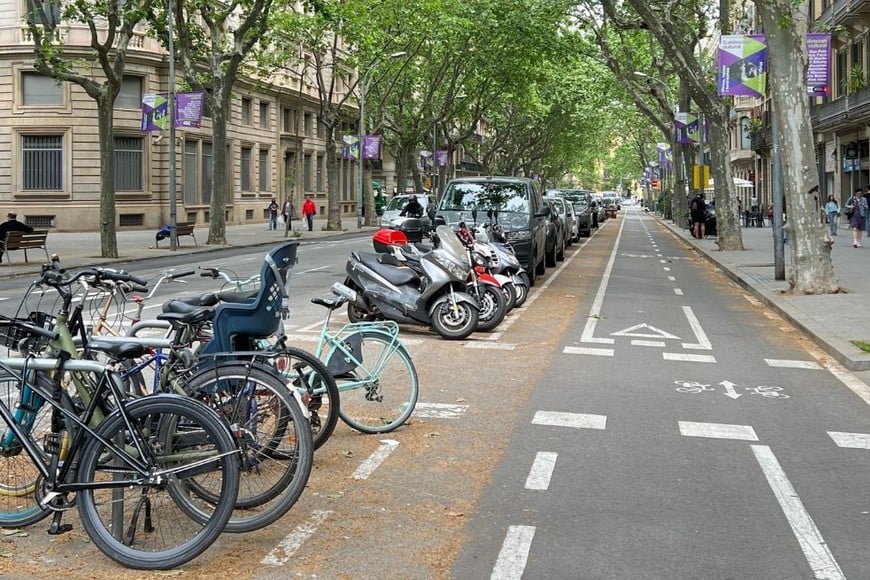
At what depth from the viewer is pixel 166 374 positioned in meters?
5.03

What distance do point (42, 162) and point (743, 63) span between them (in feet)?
102

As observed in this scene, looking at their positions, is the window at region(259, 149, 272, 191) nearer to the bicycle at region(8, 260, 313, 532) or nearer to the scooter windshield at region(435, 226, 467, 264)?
the scooter windshield at region(435, 226, 467, 264)

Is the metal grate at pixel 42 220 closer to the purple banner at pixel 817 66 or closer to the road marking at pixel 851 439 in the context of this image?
the purple banner at pixel 817 66

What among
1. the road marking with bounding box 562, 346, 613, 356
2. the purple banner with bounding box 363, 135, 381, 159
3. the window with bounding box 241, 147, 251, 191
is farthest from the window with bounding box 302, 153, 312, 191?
the road marking with bounding box 562, 346, 613, 356

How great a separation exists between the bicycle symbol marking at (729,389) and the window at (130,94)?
37560mm

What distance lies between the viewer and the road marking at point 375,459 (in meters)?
6.15

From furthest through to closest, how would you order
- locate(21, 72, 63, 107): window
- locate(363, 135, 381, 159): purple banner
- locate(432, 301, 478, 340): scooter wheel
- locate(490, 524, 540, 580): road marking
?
locate(363, 135, 381, 159): purple banner, locate(21, 72, 63, 107): window, locate(432, 301, 478, 340): scooter wheel, locate(490, 524, 540, 580): road marking

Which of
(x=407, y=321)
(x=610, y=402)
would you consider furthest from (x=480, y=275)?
(x=610, y=402)

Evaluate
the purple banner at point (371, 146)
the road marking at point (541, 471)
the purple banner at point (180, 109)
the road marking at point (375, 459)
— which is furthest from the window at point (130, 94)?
the road marking at point (541, 471)

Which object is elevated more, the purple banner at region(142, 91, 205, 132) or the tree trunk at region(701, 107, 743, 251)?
the purple banner at region(142, 91, 205, 132)

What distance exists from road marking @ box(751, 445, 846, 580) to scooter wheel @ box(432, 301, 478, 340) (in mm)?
5147

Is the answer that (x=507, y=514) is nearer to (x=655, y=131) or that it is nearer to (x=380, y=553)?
(x=380, y=553)

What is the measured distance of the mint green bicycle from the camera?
6.93m

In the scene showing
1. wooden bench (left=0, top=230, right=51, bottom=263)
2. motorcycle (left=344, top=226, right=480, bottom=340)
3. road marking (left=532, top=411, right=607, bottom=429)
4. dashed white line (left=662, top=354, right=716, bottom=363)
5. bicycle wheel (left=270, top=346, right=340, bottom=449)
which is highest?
wooden bench (left=0, top=230, right=51, bottom=263)
